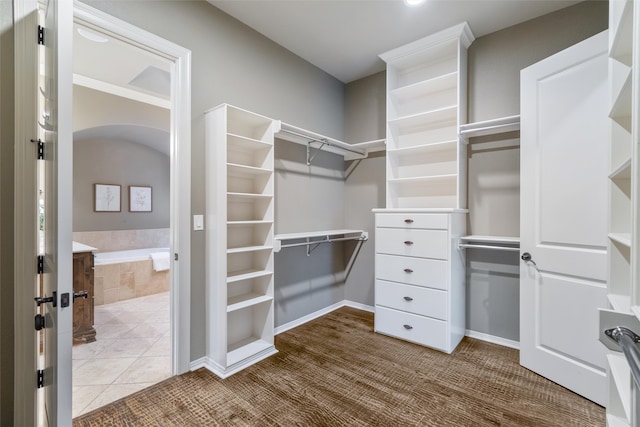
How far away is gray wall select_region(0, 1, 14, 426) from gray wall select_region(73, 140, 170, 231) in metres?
4.38

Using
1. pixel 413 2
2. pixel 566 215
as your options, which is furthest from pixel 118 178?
pixel 566 215

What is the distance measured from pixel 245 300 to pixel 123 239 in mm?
4332

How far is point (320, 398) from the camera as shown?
1.88 meters

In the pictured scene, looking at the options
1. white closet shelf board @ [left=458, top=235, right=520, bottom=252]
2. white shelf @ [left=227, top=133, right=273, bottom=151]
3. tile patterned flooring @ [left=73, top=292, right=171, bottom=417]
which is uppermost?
white shelf @ [left=227, top=133, right=273, bottom=151]

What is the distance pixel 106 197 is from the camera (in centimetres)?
526

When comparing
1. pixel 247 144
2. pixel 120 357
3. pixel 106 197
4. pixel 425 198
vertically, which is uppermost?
pixel 247 144

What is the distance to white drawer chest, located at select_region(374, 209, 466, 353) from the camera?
2.47 metres

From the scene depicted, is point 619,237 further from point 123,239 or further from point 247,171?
point 123,239

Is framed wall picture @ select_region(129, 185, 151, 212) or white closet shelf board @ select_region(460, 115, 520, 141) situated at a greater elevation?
white closet shelf board @ select_region(460, 115, 520, 141)

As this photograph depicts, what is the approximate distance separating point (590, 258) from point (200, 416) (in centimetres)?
259

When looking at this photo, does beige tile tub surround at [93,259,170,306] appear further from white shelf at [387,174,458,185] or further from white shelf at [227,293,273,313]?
white shelf at [387,174,458,185]

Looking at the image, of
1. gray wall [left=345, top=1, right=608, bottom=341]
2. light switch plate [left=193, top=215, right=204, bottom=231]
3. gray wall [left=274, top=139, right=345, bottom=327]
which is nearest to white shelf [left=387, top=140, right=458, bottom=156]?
gray wall [left=345, top=1, right=608, bottom=341]

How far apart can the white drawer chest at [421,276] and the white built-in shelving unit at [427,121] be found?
1.10 ft

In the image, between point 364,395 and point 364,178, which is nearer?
point 364,395
